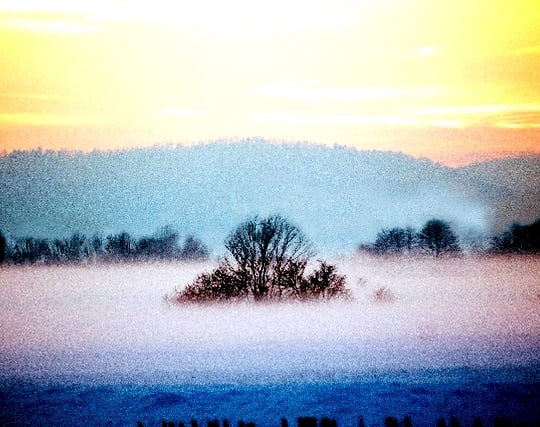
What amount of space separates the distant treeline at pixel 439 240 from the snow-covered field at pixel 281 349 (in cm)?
11

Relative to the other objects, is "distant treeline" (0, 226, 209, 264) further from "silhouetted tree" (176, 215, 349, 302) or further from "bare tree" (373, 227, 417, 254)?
Result: "bare tree" (373, 227, 417, 254)

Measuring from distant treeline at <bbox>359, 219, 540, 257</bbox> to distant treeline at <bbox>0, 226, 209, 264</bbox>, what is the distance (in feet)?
5.40

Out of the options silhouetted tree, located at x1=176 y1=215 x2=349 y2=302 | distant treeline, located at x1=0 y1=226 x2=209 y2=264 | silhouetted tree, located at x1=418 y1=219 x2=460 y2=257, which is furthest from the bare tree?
distant treeline, located at x1=0 y1=226 x2=209 y2=264

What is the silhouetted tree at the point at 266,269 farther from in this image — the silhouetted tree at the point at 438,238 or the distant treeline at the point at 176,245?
the silhouetted tree at the point at 438,238

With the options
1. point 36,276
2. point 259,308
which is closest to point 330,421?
point 259,308

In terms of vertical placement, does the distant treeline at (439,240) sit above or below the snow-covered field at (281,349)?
above

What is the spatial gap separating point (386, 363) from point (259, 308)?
50.5 inches

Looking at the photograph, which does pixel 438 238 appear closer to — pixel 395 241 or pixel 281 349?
pixel 395 241

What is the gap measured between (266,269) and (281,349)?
77cm

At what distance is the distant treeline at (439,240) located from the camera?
23.3 feet

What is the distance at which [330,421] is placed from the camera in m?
5.62

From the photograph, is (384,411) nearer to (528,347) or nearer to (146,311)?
(528,347)

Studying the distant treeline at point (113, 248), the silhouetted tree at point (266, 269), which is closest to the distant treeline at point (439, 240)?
the silhouetted tree at point (266, 269)

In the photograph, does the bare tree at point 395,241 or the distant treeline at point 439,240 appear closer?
the distant treeline at point 439,240
